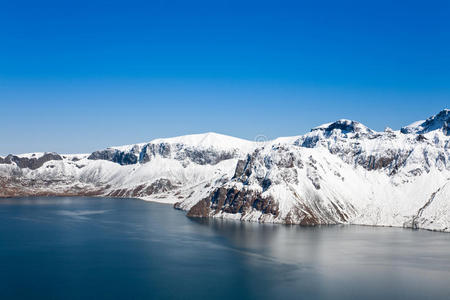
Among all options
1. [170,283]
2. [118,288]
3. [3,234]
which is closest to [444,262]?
[170,283]

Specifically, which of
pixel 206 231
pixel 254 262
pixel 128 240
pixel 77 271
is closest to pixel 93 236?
pixel 128 240

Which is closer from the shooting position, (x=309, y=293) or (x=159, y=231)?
(x=309, y=293)

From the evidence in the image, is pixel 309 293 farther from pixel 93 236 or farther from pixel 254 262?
pixel 93 236

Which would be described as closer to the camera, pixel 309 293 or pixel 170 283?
pixel 309 293

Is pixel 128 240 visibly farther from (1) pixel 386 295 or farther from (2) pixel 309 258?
(1) pixel 386 295

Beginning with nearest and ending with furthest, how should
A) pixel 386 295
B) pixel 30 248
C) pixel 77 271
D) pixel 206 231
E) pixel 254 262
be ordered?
pixel 386 295
pixel 77 271
pixel 254 262
pixel 30 248
pixel 206 231

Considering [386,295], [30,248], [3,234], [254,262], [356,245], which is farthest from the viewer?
[3,234]
